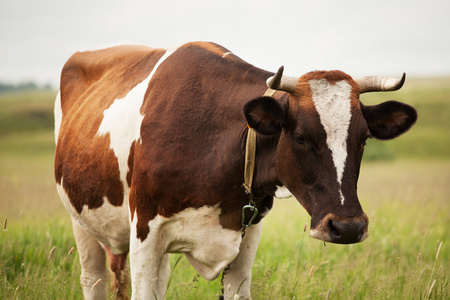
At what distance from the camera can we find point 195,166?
3.79 m

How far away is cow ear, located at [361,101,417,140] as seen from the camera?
3.71 meters

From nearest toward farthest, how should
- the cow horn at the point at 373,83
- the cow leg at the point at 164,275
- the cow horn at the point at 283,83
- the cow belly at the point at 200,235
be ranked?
the cow horn at the point at 283,83 < the cow horn at the point at 373,83 < the cow belly at the point at 200,235 < the cow leg at the point at 164,275

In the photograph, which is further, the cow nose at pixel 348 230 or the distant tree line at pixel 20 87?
the distant tree line at pixel 20 87

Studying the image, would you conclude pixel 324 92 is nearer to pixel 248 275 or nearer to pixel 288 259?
pixel 248 275

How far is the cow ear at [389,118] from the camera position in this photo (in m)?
3.71

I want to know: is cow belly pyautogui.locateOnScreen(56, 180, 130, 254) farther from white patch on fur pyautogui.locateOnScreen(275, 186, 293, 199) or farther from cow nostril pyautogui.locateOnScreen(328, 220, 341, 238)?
cow nostril pyautogui.locateOnScreen(328, 220, 341, 238)

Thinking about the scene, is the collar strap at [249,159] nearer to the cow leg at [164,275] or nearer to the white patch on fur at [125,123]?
the white patch on fur at [125,123]

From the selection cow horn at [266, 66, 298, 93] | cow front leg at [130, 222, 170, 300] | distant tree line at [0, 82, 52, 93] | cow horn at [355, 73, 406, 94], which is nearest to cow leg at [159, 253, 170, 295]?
cow front leg at [130, 222, 170, 300]

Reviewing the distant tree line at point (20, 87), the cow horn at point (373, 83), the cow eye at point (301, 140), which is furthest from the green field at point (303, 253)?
the distant tree line at point (20, 87)

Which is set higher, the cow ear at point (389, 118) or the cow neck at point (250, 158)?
the cow ear at point (389, 118)

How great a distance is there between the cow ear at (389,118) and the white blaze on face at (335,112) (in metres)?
0.35

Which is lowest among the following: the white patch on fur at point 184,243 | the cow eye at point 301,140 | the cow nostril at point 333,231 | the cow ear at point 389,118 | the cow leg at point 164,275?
the cow leg at point 164,275

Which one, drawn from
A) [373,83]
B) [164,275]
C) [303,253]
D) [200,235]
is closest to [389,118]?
[373,83]

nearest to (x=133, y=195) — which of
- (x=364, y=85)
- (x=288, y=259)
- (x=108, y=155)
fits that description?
(x=108, y=155)
